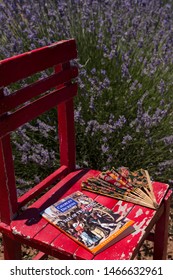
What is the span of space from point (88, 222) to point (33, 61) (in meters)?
0.58

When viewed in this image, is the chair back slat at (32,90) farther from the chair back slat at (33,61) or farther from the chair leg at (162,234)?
the chair leg at (162,234)

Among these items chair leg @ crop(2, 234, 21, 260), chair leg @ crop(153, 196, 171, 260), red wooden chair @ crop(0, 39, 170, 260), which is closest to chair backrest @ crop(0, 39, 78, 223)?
red wooden chair @ crop(0, 39, 170, 260)

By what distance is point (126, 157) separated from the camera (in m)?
2.42

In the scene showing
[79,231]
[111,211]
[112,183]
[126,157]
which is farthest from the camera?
[126,157]

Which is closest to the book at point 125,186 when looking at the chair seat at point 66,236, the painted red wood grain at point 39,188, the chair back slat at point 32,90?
the chair seat at point 66,236

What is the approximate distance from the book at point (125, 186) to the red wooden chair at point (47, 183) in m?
0.03

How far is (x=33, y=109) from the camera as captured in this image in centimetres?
154

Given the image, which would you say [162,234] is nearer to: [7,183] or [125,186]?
[125,186]

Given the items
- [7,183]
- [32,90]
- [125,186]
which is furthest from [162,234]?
[32,90]

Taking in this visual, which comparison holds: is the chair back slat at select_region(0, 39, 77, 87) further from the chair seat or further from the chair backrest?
the chair seat

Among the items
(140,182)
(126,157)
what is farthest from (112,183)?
(126,157)

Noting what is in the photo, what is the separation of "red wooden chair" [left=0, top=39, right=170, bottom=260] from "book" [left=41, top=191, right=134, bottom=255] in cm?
2

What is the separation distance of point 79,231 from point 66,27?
5.87 ft
